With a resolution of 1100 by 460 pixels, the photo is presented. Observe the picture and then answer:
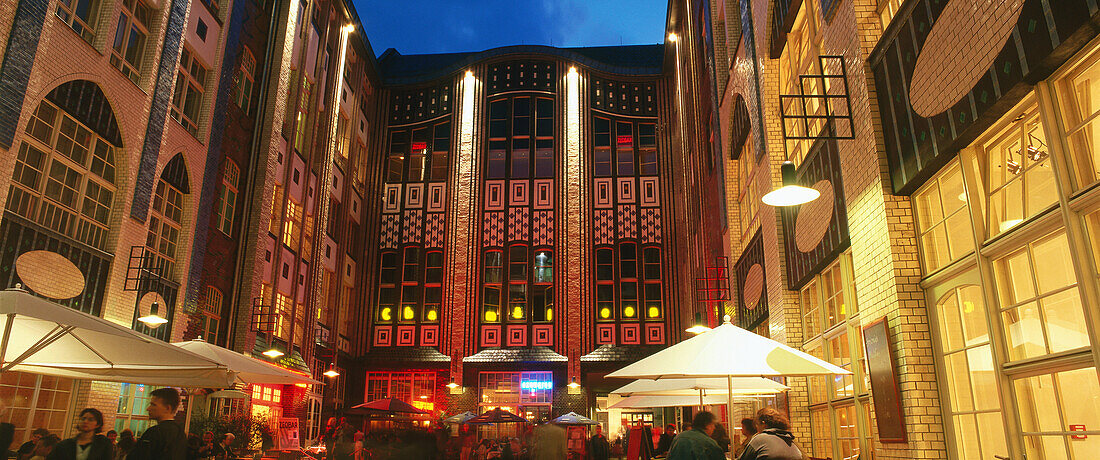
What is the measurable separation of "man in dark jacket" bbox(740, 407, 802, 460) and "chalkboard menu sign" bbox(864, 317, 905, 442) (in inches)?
68.7

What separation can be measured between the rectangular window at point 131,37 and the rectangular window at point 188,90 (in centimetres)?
98

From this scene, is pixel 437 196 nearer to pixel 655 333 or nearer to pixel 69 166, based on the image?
pixel 655 333

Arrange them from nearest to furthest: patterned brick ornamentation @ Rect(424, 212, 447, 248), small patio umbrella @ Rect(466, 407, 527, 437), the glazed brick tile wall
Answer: the glazed brick tile wall → small patio umbrella @ Rect(466, 407, 527, 437) → patterned brick ornamentation @ Rect(424, 212, 447, 248)

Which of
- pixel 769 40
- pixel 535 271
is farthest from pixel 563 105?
pixel 769 40

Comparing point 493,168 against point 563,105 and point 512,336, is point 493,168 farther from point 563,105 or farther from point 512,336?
point 512,336

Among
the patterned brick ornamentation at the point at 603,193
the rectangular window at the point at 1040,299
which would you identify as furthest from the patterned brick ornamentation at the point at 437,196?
the rectangular window at the point at 1040,299

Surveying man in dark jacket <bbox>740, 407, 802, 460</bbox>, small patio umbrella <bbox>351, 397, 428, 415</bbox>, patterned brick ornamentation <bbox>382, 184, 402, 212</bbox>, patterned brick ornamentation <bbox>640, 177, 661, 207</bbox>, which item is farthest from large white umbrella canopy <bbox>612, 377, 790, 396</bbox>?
patterned brick ornamentation <bbox>382, 184, 402, 212</bbox>

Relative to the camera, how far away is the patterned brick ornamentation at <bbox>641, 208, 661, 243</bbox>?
2761 cm

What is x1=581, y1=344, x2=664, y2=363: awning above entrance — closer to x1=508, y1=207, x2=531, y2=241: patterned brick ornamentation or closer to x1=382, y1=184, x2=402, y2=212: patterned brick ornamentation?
x1=508, y1=207, x2=531, y2=241: patterned brick ornamentation

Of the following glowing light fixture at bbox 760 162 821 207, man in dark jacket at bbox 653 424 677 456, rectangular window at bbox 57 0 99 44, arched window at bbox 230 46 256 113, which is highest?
arched window at bbox 230 46 256 113

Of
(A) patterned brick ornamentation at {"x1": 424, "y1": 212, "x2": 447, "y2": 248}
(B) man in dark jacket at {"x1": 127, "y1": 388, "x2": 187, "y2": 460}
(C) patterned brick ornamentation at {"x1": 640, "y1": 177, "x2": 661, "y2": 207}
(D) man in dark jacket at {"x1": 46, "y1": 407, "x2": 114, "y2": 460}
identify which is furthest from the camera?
(C) patterned brick ornamentation at {"x1": 640, "y1": 177, "x2": 661, "y2": 207}

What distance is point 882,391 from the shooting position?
249 inches

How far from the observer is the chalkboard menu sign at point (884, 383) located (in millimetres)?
6023

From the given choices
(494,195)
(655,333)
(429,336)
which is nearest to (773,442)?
(655,333)
